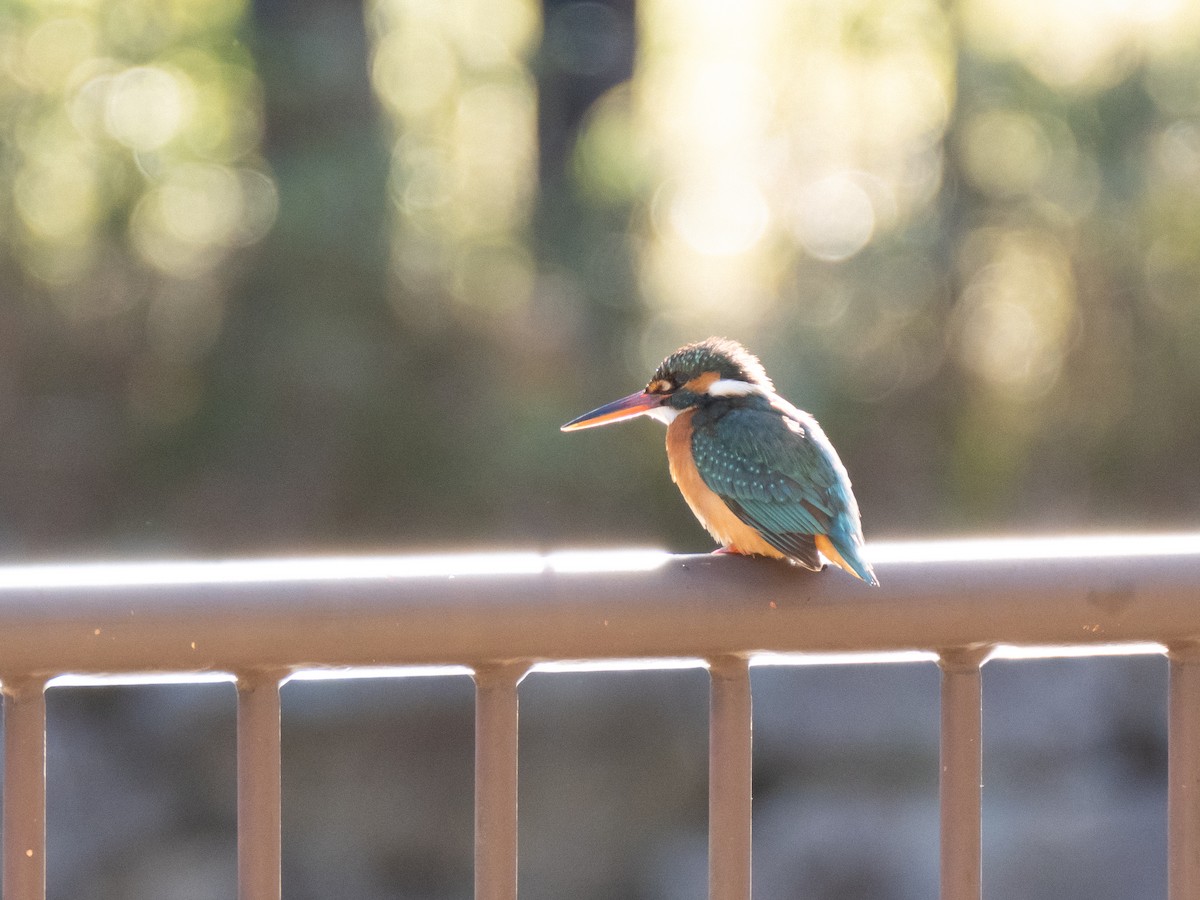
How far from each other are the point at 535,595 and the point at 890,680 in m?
5.99

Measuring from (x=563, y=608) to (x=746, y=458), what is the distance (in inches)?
44.3

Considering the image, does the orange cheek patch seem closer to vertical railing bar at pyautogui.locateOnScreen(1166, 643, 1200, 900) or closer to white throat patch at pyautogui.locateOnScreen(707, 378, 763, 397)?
white throat patch at pyautogui.locateOnScreen(707, 378, 763, 397)

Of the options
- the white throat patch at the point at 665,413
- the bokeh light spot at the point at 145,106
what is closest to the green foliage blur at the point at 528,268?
the bokeh light spot at the point at 145,106

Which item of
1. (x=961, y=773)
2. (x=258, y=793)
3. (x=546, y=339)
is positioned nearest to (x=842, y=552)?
(x=961, y=773)

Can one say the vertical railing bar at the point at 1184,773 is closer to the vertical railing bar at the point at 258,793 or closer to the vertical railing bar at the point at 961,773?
the vertical railing bar at the point at 961,773

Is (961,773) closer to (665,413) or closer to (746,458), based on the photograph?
(746,458)

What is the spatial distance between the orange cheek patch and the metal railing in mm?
1264

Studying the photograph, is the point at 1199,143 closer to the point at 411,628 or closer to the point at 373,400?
the point at 373,400

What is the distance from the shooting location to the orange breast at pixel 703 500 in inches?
93.1

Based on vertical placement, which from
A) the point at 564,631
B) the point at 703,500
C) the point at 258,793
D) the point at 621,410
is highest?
the point at 621,410

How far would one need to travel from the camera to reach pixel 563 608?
4.36 ft

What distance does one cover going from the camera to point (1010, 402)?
23.5 ft

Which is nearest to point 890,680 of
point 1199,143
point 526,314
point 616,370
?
point 616,370

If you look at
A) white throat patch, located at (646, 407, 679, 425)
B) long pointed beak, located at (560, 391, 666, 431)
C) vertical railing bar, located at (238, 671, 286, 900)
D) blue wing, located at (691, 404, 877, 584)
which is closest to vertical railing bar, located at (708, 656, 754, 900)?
vertical railing bar, located at (238, 671, 286, 900)
